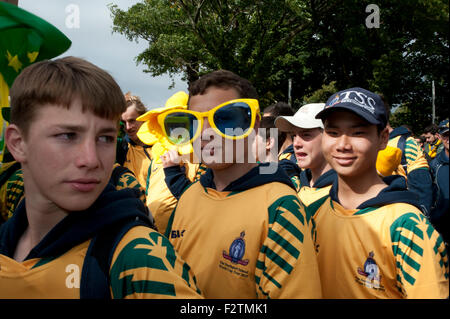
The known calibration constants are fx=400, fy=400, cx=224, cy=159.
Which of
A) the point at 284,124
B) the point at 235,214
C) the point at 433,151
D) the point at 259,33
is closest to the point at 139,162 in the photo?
the point at 284,124

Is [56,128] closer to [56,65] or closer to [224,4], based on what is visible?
[56,65]

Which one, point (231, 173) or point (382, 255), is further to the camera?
point (231, 173)

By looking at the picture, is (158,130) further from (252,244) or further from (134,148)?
(252,244)

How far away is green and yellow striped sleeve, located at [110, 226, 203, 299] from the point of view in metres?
1.23

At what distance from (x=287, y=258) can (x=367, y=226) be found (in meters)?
0.62

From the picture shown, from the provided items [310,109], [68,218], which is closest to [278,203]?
[68,218]

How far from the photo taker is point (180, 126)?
2475 mm

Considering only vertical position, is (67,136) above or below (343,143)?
below

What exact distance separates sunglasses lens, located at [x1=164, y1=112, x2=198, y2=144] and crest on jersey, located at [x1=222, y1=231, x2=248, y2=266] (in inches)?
26.6

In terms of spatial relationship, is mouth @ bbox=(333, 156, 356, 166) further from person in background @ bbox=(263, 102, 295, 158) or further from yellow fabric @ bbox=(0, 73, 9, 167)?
person in background @ bbox=(263, 102, 295, 158)

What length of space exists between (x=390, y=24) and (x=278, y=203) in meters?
15.2

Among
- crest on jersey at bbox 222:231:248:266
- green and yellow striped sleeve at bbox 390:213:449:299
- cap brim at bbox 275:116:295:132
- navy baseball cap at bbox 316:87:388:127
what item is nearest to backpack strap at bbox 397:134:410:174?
cap brim at bbox 275:116:295:132

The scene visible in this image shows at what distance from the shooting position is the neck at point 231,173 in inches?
87.7

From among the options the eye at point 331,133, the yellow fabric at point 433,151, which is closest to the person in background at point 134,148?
the eye at point 331,133
